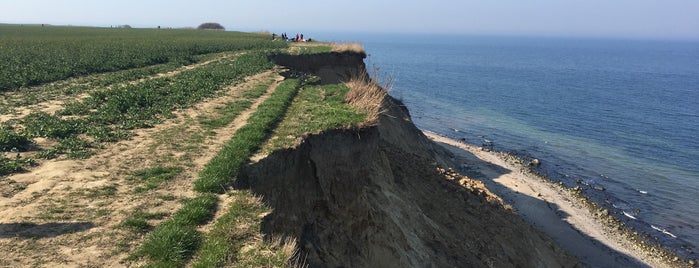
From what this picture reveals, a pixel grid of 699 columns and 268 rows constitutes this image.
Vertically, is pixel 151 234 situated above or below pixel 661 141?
above

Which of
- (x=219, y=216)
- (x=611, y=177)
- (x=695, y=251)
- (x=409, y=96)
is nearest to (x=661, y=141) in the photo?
(x=611, y=177)

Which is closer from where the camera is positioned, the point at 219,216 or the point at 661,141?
the point at 219,216

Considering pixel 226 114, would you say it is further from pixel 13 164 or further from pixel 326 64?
pixel 326 64

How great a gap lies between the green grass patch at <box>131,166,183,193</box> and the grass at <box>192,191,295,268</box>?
7.14 ft

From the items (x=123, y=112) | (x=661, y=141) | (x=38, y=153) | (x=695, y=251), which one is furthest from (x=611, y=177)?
(x=38, y=153)

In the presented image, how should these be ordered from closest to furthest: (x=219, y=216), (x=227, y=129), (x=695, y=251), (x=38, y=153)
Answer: (x=219, y=216)
(x=38, y=153)
(x=227, y=129)
(x=695, y=251)

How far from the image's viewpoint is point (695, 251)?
1018 inches

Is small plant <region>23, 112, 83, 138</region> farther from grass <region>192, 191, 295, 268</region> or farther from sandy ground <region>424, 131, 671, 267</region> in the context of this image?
sandy ground <region>424, 131, 671, 267</region>

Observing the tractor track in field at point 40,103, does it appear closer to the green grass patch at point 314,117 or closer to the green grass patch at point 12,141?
the green grass patch at point 12,141

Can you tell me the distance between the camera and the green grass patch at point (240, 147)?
1022cm

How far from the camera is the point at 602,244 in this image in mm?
26016

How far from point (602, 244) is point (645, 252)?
2362 mm

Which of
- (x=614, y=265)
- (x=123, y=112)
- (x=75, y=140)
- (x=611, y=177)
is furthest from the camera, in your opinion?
(x=611, y=177)

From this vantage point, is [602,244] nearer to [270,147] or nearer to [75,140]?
[270,147]
